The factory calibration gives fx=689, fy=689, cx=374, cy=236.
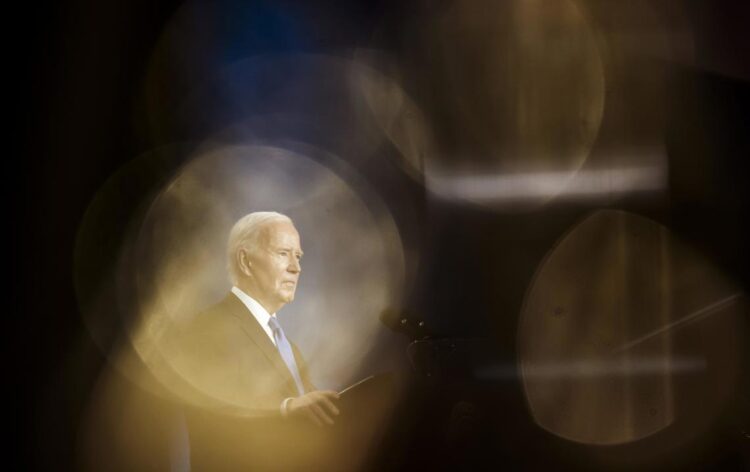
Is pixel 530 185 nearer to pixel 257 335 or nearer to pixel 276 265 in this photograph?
pixel 276 265

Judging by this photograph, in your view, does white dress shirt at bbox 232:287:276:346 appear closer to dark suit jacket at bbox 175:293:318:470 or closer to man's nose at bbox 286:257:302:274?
dark suit jacket at bbox 175:293:318:470

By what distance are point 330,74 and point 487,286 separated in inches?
43.0

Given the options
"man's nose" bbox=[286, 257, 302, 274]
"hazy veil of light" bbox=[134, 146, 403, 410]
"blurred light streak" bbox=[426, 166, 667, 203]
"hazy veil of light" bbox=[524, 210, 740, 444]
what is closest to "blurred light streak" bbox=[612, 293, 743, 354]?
"hazy veil of light" bbox=[524, 210, 740, 444]

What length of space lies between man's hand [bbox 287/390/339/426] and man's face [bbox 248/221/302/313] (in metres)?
0.34

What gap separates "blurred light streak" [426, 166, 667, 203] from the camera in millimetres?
2809

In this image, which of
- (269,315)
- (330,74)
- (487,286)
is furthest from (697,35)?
(269,315)

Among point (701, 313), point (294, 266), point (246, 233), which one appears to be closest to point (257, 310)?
point (294, 266)

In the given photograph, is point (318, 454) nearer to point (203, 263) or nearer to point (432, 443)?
point (432, 443)

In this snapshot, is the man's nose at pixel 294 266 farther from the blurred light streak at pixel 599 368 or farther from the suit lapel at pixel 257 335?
the blurred light streak at pixel 599 368

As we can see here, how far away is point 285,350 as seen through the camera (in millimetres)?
2516

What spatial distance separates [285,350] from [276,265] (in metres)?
0.31

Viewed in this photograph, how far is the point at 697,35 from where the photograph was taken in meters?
2.81

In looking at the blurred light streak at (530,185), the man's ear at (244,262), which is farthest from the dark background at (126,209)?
the man's ear at (244,262)

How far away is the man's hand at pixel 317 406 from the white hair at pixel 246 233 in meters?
0.49
